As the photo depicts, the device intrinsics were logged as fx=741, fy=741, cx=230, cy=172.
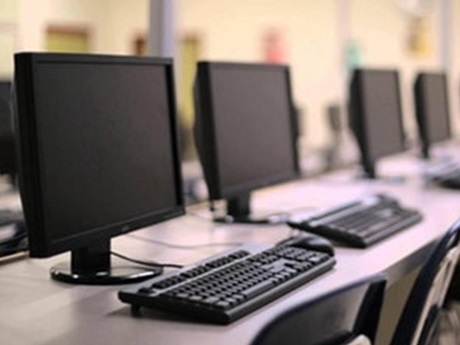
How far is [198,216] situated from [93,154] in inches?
34.3

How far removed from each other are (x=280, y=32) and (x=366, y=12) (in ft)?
2.84

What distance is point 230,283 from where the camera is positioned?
Answer: 1360 mm

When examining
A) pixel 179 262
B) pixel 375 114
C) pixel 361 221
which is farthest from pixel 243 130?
pixel 375 114

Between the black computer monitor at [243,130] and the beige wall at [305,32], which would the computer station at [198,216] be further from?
the beige wall at [305,32]

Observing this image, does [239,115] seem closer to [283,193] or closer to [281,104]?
[281,104]

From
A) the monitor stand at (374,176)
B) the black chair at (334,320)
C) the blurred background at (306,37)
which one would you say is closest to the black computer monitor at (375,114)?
the monitor stand at (374,176)

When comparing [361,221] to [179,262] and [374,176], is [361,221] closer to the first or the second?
[179,262]

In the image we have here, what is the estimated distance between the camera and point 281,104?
2285 millimetres

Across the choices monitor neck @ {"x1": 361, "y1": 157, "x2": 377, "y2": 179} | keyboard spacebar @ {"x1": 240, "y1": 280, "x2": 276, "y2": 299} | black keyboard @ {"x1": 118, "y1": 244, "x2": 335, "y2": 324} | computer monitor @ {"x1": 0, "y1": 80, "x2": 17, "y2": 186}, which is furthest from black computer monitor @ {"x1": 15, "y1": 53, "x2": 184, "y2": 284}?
monitor neck @ {"x1": 361, "y1": 157, "x2": 377, "y2": 179}

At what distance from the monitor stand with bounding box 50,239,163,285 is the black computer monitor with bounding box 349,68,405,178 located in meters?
1.42

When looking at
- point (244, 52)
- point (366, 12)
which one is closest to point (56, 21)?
point (244, 52)

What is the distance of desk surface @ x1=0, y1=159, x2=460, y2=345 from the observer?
117cm

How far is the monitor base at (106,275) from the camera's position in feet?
4.84

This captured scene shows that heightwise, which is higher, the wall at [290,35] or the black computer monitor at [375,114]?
the wall at [290,35]
